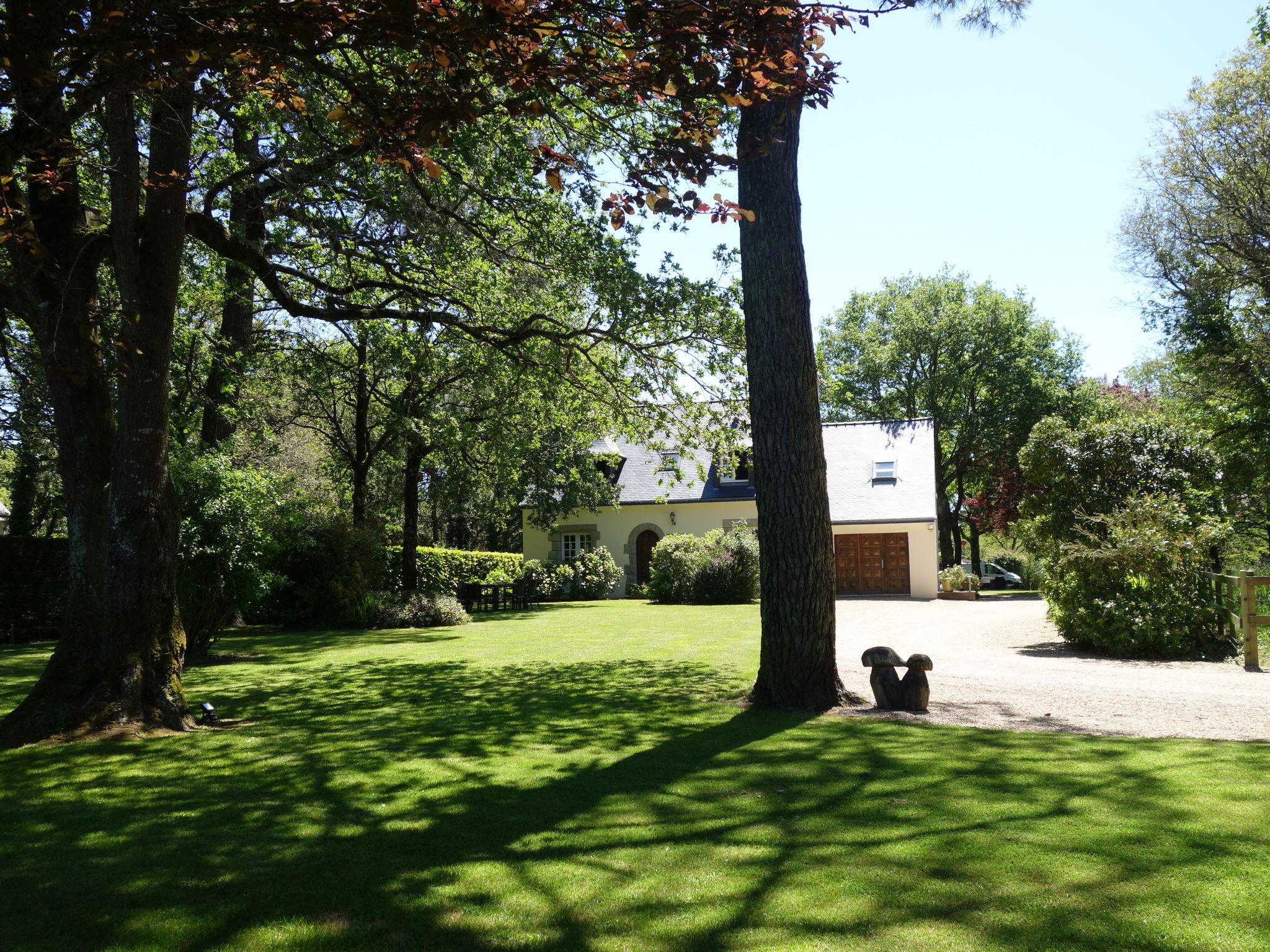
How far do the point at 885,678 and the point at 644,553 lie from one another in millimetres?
25201

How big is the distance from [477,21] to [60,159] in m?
3.85

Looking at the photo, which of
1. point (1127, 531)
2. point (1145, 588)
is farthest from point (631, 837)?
point (1127, 531)

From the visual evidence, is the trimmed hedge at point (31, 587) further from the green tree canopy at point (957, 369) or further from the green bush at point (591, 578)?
the green tree canopy at point (957, 369)

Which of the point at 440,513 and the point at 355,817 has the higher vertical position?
the point at 440,513

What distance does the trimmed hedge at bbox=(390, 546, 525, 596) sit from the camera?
900 inches

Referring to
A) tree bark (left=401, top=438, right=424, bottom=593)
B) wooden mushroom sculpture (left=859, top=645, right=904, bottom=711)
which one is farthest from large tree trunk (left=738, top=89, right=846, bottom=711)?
tree bark (left=401, top=438, right=424, bottom=593)

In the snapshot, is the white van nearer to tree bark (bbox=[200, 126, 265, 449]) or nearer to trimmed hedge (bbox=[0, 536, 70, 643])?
tree bark (bbox=[200, 126, 265, 449])

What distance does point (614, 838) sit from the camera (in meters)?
4.48

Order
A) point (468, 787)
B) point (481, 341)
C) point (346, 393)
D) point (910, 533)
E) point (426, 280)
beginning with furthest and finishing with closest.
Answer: point (910, 533), point (346, 393), point (426, 280), point (481, 341), point (468, 787)

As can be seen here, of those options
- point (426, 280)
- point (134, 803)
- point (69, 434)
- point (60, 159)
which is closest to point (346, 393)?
point (426, 280)

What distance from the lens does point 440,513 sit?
3856cm

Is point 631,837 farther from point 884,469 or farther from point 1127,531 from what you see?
point 884,469

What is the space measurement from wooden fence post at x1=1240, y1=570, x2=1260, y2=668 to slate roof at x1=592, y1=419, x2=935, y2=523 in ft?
57.4

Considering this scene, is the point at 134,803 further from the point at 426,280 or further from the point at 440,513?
the point at 440,513
